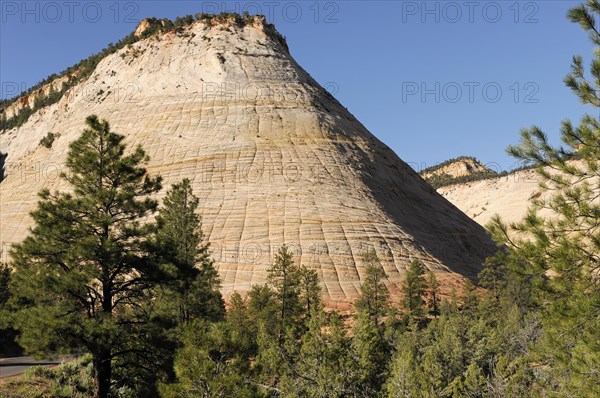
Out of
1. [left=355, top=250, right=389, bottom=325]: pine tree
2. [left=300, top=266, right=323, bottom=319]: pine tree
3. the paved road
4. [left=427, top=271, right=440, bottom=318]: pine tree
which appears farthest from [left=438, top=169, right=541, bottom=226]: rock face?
the paved road

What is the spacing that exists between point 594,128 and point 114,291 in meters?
14.3

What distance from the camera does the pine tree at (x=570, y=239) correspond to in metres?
8.39

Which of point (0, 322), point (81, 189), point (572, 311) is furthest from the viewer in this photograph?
point (81, 189)

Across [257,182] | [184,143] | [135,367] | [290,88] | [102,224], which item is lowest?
[135,367]

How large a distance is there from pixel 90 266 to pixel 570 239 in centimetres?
1328

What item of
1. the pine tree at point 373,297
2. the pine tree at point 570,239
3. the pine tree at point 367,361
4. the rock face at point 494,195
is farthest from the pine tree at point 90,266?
the rock face at point 494,195

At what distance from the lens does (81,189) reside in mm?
16984

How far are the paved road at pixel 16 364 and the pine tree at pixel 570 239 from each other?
19229mm

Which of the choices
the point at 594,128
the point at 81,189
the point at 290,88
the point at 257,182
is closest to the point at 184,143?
the point at 257,182

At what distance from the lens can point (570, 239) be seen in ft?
28.6

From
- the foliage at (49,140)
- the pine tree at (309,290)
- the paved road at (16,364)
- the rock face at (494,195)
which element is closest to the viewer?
the paved road at (16,364)

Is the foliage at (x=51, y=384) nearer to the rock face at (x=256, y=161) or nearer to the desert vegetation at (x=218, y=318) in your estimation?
the desert vegetation at (x=218, y=318)

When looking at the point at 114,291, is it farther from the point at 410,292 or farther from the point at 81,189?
the point at 410,292

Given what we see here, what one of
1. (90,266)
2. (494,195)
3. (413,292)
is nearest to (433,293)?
(413,292)
